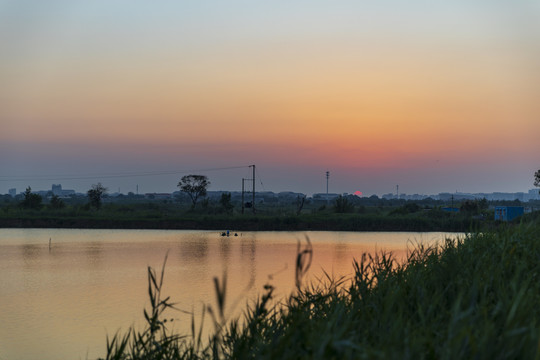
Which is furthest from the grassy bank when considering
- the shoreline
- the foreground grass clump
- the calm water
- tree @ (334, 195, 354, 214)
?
the foreground grass clump

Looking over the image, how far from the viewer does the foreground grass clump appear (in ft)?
12.9

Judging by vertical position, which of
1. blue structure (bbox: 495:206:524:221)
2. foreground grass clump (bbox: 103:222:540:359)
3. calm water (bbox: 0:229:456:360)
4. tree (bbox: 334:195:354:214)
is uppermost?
tree (bbox: 334:195:354:214)

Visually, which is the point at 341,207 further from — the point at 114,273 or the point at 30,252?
the point at 114,273

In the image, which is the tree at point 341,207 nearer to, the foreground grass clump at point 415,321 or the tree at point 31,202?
the tree at point 31,202

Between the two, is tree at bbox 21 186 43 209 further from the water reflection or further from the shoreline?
the water reflection

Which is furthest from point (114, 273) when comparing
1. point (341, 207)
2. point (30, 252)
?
point (341, 207)

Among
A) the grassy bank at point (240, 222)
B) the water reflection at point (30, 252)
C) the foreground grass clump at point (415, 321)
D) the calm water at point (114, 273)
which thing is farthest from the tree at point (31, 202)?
the foreground grass clump at point (415, 321)

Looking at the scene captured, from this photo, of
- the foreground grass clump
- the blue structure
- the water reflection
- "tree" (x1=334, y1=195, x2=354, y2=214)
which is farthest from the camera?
"tree" (x1=334, y1=195, x2=354, y2=214)

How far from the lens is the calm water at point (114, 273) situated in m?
13.3

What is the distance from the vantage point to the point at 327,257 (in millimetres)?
28422

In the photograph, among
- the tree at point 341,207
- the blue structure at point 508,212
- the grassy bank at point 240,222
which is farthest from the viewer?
the tree at point 341,207

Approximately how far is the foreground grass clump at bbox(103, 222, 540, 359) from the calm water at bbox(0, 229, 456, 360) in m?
0.56

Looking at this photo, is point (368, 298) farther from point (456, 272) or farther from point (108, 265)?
point (108, 265)

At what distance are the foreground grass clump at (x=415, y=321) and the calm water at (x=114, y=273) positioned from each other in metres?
0.56
